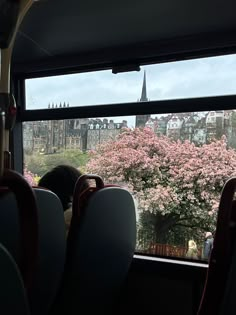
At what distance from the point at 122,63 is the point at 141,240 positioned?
112 centimetres

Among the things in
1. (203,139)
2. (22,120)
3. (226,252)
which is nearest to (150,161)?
(203,139)

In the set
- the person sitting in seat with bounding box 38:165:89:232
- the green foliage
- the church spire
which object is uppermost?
the church spire

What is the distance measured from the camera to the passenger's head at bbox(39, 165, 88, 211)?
2.01 metres

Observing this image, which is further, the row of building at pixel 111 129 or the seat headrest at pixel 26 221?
the row of building at pixel 111 129

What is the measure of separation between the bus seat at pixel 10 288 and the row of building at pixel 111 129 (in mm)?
1715

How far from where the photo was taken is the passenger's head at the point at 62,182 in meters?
2.01

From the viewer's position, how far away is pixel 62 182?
205 centimetres

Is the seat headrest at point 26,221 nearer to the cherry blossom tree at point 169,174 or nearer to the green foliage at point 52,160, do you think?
the cherry blossom tree at point 169,174

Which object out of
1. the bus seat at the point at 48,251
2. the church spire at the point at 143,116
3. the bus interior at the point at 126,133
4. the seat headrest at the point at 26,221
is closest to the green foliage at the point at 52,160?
the bus interior at the point at 126,133

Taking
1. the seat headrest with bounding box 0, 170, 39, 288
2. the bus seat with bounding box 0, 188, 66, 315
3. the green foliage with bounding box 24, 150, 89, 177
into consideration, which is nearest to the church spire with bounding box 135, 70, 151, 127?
the green foliage with bounding box 24, 150, 89, 177

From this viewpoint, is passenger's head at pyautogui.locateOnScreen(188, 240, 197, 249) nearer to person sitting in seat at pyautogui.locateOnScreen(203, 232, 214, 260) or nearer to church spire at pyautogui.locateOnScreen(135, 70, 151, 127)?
person sitting in seat at pyautogui.locateOnScreen(203, 232, 214, 260)

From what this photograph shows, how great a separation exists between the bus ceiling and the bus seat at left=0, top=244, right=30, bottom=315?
1.61m

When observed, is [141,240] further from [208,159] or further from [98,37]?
[98,37]

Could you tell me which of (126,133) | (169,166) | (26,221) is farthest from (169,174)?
(26,221)
